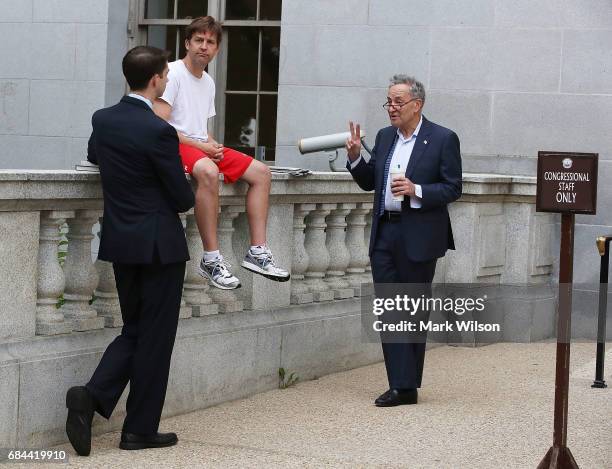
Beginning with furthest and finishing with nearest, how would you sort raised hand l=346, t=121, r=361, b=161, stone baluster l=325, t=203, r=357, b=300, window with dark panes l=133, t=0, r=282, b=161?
1. window with dark panes l=133, t=0, r=282, b=161
2. stone baluster l=325, t=203, r=357, b=300
3. raised hand l=346, t=121, r=361, b=161

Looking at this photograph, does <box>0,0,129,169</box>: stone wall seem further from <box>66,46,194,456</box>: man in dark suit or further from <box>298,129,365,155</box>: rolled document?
<box>66,46,194,456</box>: man in dark suit

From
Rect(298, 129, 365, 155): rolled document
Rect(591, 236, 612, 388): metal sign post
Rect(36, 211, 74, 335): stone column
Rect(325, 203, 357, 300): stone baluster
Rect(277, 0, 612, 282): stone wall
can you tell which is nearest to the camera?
Rect(36, 211, 74, 335): stone column

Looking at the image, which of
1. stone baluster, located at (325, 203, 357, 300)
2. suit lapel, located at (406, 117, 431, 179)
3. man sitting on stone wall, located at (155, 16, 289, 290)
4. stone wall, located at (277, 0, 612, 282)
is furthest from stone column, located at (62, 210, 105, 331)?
stone wall, located at (277, 0, 612, 282)

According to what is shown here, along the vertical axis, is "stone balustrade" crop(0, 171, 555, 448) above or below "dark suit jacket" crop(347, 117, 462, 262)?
below

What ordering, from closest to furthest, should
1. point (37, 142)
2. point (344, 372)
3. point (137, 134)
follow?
1. point (137, 134)
2. point (344, 372)
3. point (37, 142)

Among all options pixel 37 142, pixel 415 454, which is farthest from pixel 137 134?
pixel 37 142

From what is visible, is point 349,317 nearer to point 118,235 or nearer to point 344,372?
point 344,372

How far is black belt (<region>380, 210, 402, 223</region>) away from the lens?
25.6 feet

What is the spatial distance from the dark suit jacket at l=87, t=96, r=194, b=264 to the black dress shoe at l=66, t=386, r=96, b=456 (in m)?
0.65

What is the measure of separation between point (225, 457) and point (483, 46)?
5.90 metres

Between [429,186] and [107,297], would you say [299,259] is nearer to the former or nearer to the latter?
[429,186]

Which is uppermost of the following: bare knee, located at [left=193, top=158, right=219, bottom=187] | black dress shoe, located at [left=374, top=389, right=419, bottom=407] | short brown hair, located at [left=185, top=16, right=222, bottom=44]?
short brown hair, located at [left=185, top=16, right=222, bottom=44]

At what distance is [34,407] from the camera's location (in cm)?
626

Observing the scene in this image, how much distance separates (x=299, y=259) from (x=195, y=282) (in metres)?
1.18
